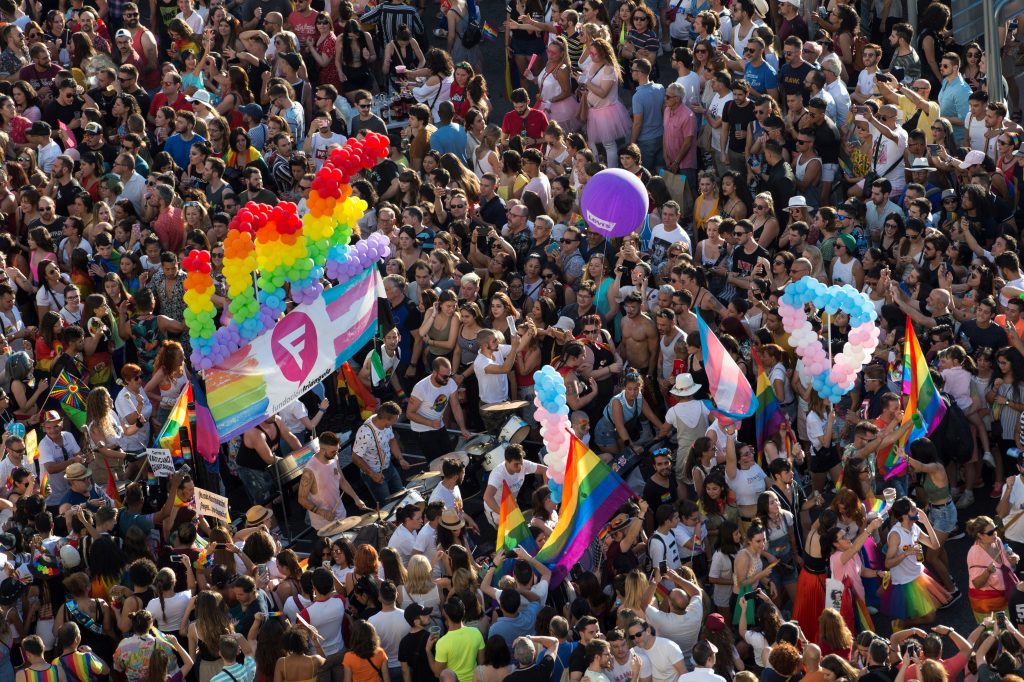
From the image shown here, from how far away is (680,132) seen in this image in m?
18.1

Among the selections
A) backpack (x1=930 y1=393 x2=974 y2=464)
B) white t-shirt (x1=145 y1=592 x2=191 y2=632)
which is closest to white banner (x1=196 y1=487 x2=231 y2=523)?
white t-shirt (x1=145 y1=592 x2=191 y2=632)

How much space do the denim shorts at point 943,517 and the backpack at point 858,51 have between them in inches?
275

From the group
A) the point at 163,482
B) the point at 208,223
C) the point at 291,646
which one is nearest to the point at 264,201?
the point at 208,223

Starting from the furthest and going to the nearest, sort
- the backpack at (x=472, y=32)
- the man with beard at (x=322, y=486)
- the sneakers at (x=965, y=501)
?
the backpack at (x=472, y=32) < the sneakers at (x=965, y=501) < the man with beard at (x=322, y=486)

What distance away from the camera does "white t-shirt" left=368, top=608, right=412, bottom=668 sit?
40.5ft

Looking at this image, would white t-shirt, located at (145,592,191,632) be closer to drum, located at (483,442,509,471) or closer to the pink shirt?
drum, located at (483,442,509,471)

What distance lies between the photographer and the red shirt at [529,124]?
18.7 meters

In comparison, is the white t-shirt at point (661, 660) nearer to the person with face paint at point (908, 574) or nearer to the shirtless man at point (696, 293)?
the person with face paint at point (908, 574)

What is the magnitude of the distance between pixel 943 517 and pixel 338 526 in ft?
15.5

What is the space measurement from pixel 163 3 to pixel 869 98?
8.60 metres

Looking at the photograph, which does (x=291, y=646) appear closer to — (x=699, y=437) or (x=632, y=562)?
(x=632, y=562)

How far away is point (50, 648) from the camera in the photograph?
1304 centimetres

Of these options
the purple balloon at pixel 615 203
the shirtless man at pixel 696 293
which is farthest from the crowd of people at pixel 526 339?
the purple balloon at pixel 615 203

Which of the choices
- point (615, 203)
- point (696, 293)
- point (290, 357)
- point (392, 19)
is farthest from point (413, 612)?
point (392, 19)
